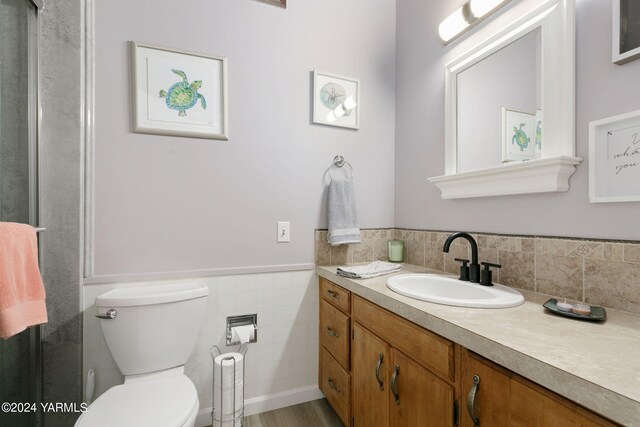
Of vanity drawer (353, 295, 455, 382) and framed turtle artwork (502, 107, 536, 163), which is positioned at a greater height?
framed turtle artwork (502, 107, 536, 163)

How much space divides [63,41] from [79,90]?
229mm

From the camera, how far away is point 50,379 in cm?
127

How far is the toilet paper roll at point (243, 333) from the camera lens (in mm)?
1533

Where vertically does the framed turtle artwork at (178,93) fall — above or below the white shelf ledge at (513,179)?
above

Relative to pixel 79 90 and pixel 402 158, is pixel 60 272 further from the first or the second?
pixel 402 158

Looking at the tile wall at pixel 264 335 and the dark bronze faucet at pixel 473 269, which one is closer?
the dark bronze faucet at pixel 473 269

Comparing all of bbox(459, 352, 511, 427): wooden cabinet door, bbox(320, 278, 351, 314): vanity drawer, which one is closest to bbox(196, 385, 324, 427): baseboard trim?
bbox(320, 278, 351, 314): vanity drawer

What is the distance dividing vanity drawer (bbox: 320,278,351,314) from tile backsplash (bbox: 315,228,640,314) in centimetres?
55

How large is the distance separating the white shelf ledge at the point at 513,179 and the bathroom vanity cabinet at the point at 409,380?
696 mm

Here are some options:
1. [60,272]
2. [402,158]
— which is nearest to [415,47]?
[402,158]

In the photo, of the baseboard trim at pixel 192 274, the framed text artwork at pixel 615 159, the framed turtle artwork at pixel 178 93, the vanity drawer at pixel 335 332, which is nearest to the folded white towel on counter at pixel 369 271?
the vanity drawer at pixel 335 332

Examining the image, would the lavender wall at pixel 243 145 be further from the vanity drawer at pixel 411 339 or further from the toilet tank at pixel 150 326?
the vanity drawer at pixel 411 339

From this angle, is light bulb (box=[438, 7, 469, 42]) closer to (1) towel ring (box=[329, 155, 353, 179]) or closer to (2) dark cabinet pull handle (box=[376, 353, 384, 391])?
(1) towel ring (box=[329, 155, 353, 179])

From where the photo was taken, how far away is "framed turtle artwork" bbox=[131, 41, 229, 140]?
142 cm
